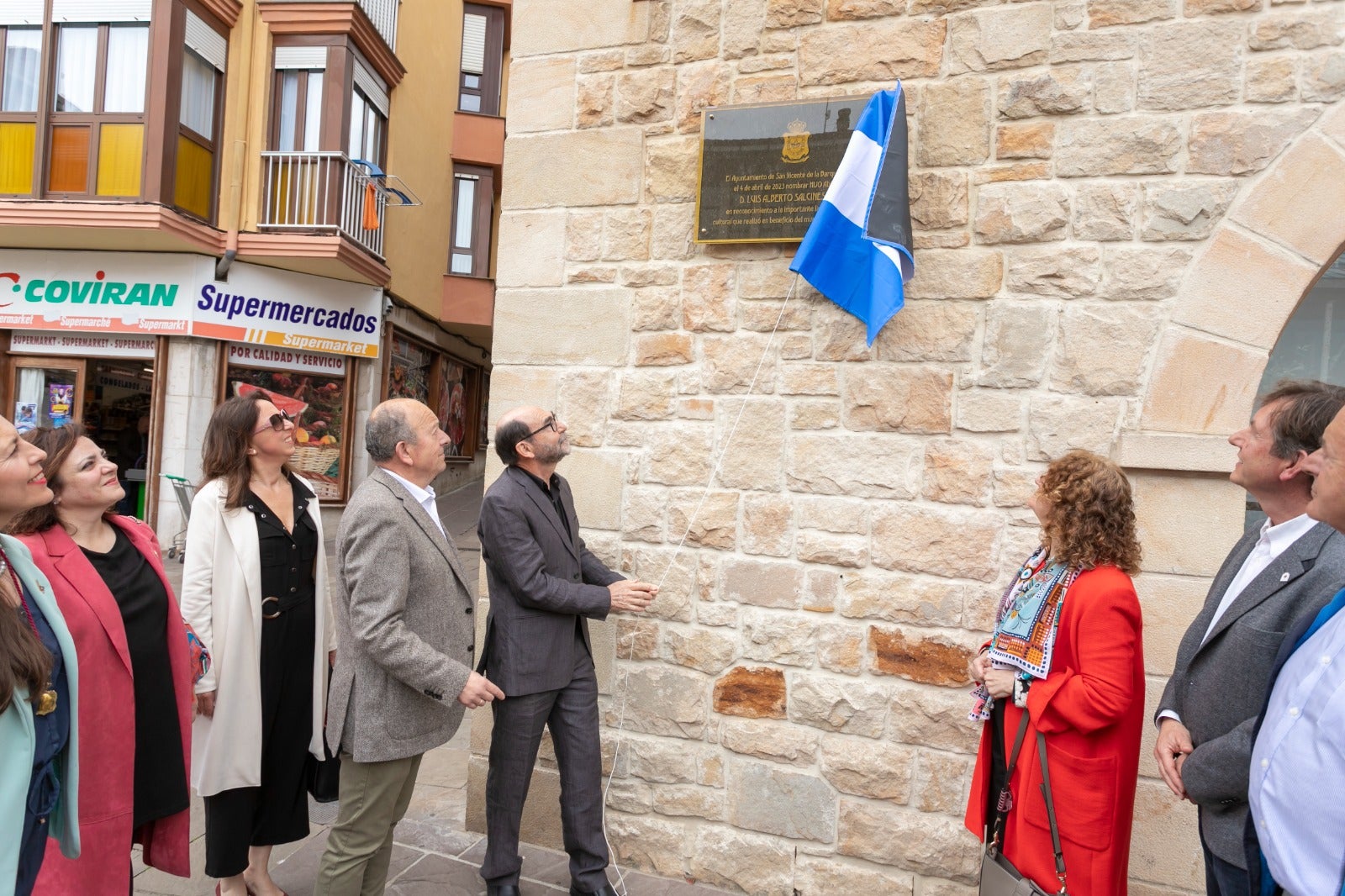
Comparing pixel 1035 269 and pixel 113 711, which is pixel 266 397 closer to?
pixel 113 711

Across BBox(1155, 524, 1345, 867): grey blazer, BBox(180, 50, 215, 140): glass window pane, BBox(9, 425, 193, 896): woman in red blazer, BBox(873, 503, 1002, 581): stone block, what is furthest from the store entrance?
BBox(1155, 524, 1345, 867): grey blazer

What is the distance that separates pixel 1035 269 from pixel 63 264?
12910 millimetres

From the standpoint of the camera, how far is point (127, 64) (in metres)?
11.4

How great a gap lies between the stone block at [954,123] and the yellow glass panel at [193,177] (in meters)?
11.0

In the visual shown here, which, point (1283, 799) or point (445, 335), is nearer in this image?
point (1283, 799)

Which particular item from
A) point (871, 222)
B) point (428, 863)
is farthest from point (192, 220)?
point (871, 222)

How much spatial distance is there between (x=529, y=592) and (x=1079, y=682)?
72.0 inches

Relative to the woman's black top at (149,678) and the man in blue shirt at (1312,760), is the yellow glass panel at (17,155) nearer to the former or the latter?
the woman's black top at (149,678)

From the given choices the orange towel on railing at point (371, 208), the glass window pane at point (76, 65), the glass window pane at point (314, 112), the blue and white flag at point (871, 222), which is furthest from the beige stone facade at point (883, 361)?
the glass window pane at point (76, 65)

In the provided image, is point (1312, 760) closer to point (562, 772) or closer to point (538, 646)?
point (538, 646)

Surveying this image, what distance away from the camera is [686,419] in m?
3.76

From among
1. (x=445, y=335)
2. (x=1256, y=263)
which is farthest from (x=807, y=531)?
(x=445, y=335)

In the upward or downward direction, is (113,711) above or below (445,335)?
below

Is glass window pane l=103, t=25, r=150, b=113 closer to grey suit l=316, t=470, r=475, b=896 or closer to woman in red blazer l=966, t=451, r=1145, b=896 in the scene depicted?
grey suit l=316, t=470, r=475, b=896
